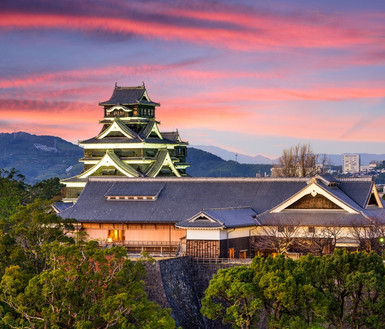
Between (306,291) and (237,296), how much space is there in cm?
328

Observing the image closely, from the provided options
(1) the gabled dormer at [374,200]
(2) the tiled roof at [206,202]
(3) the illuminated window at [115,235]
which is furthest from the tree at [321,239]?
(3) the illuminated window at [115,235]

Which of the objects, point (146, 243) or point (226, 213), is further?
point (146, 243)

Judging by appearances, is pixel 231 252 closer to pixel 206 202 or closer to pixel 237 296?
pixel 206 202

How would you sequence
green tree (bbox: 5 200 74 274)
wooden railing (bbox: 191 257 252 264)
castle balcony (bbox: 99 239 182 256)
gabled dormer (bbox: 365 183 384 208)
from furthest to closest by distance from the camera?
gabled dormer (bbox: 365 183 384 208)
castle balcony (bbox: 99 239 182 256)
wooden railing (bbox: 191 257 252 264)
green tree (bbox: 5 200 74 274)

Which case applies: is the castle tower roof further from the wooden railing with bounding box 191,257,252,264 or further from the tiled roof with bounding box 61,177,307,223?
the wooden railing with bounding box 191,257,252,264

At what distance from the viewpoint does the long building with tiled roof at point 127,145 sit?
7725cm

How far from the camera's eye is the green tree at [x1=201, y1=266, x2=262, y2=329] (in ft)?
130

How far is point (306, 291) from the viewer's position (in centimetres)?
3891

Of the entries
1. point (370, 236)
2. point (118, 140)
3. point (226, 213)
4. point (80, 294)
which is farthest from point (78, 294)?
point (118, 140)

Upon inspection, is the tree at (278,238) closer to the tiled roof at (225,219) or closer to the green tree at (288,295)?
the tiled roof at (225,219)

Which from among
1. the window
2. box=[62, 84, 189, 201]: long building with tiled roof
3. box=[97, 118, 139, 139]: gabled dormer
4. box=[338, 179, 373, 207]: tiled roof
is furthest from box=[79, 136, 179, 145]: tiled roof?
the window

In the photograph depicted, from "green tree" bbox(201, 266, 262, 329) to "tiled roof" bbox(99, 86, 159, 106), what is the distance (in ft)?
143

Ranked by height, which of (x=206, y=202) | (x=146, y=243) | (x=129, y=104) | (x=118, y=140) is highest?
(x=129, y=104)

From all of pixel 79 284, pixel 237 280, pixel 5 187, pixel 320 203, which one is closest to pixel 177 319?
pixel 237 280
